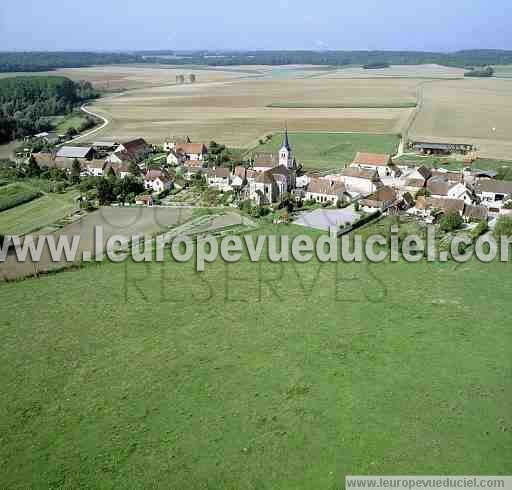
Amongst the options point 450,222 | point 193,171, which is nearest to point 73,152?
point 193,171

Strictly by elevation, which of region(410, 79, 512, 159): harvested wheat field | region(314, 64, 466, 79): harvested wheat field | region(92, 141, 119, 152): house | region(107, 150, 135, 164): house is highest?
region(314, 64, 466, 79): harvested wheat field

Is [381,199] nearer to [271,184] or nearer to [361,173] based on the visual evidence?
[361,173]

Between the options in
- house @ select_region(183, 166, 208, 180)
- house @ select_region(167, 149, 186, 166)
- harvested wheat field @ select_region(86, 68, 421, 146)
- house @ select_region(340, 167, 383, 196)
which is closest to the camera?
house @ select_region(340, 167, 383, 196)

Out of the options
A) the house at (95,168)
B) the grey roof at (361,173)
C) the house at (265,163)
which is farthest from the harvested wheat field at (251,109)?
the grey roof at (361,173)

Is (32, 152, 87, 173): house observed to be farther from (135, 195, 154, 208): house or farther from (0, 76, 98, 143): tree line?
(0, 76, 98, 143): tree line

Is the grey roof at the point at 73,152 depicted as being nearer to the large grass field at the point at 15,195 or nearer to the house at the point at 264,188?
the large grass field at the point at 15,195

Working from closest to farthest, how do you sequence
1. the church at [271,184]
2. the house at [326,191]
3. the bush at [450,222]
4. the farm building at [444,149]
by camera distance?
1. the bush at [450,222]
2. the house at [326,191]
3. the church at [271,184]
4. the farm building at [444,149]

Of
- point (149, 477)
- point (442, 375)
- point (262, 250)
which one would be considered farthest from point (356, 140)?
point (149, 477)

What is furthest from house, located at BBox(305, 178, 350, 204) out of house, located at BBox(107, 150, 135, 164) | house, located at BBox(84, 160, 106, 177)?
house, located at BBox(84, 160, 106, 177)

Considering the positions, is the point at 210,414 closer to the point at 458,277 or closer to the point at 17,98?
the point at 458,277
